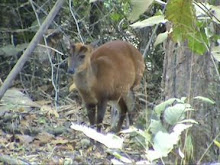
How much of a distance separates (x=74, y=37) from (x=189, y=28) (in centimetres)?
620

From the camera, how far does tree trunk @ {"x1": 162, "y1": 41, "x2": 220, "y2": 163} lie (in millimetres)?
4109

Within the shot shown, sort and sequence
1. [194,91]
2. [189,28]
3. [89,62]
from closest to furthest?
[189,28] < [194,91] < [89,62]

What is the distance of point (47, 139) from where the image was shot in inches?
236

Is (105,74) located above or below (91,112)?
above

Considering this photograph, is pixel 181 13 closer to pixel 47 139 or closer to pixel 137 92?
pixel 47 139

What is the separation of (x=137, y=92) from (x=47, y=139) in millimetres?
2468

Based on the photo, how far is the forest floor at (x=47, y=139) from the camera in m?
5.40

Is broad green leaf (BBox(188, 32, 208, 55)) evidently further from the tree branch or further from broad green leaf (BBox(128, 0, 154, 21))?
the tree branch

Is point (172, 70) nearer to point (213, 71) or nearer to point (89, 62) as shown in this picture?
point (213, 71)

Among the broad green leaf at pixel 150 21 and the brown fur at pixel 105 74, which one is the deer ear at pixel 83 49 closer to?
the brown fur at pixel 105 74

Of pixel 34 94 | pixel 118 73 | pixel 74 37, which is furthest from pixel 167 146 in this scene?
pixel 74 37

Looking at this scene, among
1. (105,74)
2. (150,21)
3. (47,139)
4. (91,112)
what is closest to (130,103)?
(105,74)

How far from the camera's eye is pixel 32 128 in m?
6.25

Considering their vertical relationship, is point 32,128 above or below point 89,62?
below
